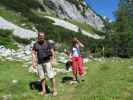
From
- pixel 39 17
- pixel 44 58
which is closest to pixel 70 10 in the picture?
pixel 39 17

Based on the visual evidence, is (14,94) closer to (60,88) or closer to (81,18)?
(60,88)

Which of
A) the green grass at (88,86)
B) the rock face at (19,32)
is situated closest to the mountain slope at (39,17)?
Answer: the rock face at (19,32)

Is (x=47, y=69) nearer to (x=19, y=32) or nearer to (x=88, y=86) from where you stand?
(x=88, y=86)

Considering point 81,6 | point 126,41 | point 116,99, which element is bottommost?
point 116,99

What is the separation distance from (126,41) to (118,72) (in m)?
47.5

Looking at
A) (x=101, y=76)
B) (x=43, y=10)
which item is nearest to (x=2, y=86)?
(x=101, y=76)

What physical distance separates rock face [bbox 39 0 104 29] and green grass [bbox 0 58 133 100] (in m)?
94.4

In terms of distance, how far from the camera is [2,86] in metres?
20.8

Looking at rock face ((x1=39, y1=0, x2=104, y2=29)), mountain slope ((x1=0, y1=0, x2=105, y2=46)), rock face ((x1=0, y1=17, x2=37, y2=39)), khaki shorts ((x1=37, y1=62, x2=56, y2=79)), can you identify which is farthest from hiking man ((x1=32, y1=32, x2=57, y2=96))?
rock face ((x1=39, y1=0, x2=104, y2=29))

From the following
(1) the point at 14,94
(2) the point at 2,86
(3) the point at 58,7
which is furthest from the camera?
(3) the point at 58,7

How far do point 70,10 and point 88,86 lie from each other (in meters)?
120

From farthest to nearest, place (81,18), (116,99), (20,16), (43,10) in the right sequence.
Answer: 1. (81,18)
2. (43,10)
3. (20,16)
4. (116,99)

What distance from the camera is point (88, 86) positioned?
19500mm

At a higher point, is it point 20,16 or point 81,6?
point 81,6
